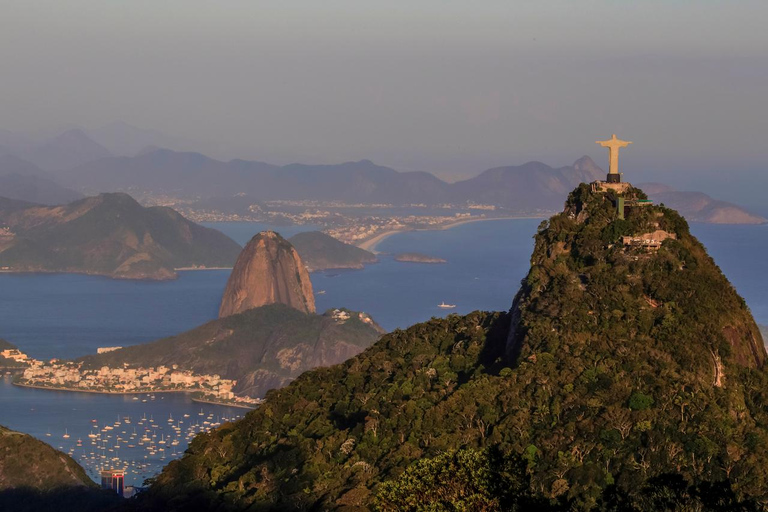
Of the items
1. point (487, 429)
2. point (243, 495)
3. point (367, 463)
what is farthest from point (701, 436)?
point (243, 495)

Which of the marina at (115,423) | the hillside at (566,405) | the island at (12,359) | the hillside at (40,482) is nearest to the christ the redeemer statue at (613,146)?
the hillside at (566,405)

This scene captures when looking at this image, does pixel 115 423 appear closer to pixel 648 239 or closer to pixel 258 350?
pixel 258 350

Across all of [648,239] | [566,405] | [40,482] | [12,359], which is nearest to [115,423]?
[12,359]

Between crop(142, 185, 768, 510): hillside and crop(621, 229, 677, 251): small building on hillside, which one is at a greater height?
crop(621, 229, 677, 251): small building on hillside

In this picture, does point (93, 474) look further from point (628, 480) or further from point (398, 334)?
point (628, 480)

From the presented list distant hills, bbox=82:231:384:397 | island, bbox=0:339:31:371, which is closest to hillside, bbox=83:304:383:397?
distant hills, bbox=82:231:384:397

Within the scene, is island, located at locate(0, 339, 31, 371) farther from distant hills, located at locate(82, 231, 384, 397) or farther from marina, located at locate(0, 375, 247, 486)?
distant hills, located at locate(82, 231, 384, 397)
